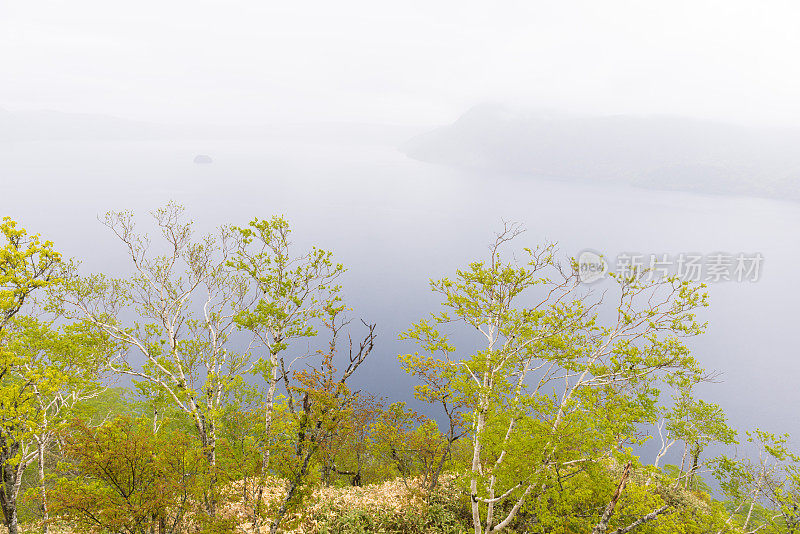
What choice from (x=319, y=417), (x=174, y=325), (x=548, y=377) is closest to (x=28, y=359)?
(x=174, y=325)

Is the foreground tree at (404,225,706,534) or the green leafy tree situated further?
the foreground tree at (404,225,706,534)

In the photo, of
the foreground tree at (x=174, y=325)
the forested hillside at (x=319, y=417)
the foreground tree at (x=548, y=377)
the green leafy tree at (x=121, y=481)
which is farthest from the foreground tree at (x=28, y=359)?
the foreground tree at (x=548, y=377)

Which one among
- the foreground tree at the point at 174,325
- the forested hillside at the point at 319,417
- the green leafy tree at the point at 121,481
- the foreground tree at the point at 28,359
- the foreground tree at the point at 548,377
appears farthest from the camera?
the foreground tree at the point at 174,325

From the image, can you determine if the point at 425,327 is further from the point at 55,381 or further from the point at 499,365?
the point at 55,381

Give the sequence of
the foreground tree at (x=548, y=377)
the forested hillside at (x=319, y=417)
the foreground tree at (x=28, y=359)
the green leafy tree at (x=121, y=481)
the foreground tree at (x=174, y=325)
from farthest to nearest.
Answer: the foreground tree at (x=174, y=325), the foreground tree at (x=548, y=377), the forested hillside at (x=319, y=417), the green leafy tree at (x=121, y=481), the foreground tree at (x=28, y=359)

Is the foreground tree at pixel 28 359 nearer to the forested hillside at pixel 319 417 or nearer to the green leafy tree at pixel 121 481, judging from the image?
the forested hillside at pixel 319 417

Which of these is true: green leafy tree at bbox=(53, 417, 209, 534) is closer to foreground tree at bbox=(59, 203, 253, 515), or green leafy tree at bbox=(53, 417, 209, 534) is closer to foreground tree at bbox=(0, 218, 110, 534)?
foreground tree at bbox=(59, 203, 253, 515)

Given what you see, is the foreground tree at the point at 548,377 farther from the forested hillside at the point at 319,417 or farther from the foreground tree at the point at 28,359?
the foreground tree at the point at 28,359

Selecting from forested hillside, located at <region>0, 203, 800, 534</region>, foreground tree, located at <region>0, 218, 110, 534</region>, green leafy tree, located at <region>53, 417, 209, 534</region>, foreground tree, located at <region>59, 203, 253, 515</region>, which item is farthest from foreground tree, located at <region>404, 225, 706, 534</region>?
foreground tree, located at <region>0, 218, 110, 534</region>

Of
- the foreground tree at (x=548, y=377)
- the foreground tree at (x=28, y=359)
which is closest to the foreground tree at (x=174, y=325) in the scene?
the foreground tree at (x=28, y=359)

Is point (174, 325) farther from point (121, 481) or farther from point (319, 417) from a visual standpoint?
point (319, 417)

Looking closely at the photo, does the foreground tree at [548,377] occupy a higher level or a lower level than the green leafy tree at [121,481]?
higher

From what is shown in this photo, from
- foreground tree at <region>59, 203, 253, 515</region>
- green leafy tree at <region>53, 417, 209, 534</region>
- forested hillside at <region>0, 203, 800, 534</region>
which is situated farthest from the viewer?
foreground tree at <region>59, 203, 253, 515</region>

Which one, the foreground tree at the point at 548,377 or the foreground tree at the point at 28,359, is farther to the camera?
the foreground tree at the point at 548,377
